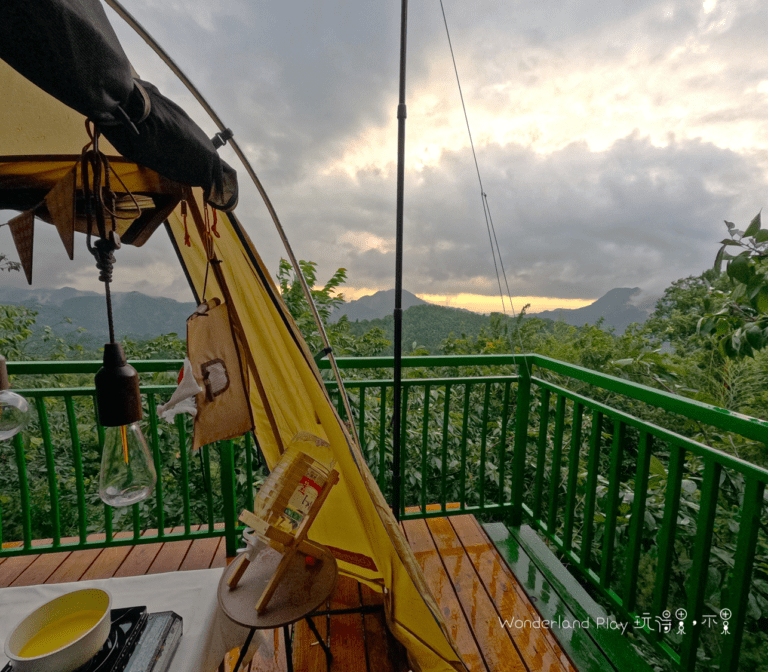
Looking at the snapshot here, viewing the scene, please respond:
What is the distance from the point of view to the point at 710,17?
2152 mm

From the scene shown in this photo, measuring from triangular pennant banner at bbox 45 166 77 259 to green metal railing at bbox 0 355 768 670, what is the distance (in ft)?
3.85

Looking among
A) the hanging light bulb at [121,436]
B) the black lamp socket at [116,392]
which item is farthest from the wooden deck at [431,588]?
the black lamp socket at [116,392]

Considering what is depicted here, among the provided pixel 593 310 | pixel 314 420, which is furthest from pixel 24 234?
pixel 593 310

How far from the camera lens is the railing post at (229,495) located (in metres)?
1.94

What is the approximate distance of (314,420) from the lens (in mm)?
1479

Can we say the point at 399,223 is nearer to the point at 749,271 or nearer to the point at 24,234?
the point at 24,234

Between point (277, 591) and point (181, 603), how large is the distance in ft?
1.06

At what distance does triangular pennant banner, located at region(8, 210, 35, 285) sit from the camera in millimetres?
851

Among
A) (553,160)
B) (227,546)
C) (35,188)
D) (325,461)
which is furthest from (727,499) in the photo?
(35,188)

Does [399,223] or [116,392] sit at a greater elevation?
[399,223]

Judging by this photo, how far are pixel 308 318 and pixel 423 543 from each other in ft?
7.66

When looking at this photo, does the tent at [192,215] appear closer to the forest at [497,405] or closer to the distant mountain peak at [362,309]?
the forest at [497,405]

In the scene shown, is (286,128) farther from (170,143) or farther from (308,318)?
(170,143)

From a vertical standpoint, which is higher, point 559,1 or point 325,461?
point 559,1
